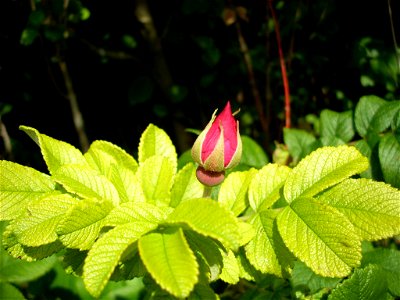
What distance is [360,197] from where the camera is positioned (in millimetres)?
747

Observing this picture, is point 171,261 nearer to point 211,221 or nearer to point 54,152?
point 211,221

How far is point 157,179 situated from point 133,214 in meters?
0.13

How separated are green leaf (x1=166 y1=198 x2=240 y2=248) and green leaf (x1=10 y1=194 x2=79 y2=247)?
184 millimetres

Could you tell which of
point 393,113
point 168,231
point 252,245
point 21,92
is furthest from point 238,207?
point 21,92

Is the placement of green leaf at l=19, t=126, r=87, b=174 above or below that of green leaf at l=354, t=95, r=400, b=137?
above

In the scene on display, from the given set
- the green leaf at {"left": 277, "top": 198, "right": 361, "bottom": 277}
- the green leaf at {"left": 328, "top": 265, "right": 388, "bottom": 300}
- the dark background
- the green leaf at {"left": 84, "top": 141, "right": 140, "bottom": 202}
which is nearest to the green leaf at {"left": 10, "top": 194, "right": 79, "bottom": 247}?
the green leaf at {"left": 84, "top": 141, "right": 140, "bottom": 202}

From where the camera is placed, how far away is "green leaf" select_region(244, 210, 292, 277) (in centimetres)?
76

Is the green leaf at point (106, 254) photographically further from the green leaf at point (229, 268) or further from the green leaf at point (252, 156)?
the green leaf at point (252, 156)

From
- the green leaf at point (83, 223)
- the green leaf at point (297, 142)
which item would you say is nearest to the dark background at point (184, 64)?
the green leaf at point (297, 142)

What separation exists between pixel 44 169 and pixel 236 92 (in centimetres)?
109

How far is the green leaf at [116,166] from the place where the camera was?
80cm

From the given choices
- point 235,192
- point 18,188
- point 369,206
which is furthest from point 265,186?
point 18,188

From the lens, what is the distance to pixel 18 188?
2.52 feet

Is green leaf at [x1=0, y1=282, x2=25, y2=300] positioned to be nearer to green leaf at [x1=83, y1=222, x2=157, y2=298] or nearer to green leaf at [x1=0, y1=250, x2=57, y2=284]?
green leaf at [x1=0, y1=250, x2=57, y2=284]
